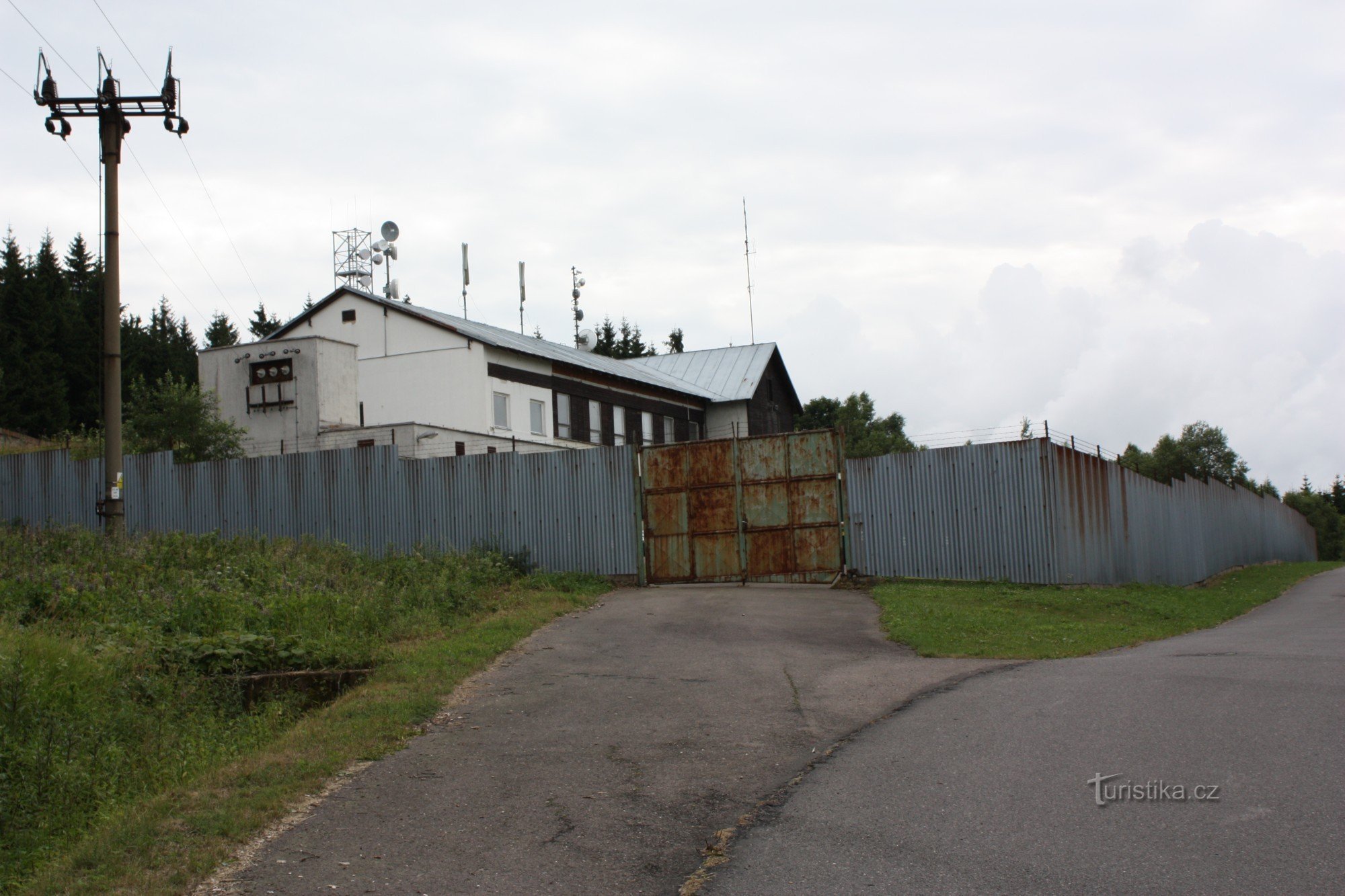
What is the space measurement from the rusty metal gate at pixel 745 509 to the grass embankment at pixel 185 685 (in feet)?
9.96

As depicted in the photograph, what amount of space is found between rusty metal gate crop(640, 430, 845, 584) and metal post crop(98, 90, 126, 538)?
8.49 m

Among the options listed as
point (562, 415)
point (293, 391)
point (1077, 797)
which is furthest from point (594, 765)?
point (562, 415)

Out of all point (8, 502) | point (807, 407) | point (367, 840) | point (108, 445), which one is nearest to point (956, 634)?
point (367, 840)

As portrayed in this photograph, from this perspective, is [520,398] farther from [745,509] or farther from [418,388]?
[745,509]

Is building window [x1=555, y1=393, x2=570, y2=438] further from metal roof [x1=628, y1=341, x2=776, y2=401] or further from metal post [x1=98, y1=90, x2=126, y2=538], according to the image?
metal post [x1=98, y1=90, x2=126, y2=538]

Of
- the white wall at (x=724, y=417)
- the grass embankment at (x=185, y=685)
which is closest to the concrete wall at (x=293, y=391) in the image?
the grass embankment at (x=185, y=685)

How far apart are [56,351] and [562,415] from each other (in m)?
30.4

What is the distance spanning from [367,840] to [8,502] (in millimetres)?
21425

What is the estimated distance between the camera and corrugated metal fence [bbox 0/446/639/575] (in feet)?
61.8

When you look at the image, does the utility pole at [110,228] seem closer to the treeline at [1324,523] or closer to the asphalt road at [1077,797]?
the asphalt road at [1077,797]

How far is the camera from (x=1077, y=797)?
18.6 feet

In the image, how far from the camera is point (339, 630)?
37.2 feet

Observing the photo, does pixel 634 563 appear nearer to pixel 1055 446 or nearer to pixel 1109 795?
pixel 1055 446

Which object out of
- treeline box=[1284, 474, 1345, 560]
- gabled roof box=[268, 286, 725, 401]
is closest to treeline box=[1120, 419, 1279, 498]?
treeline box=[1284, 474, 1345, 560]
